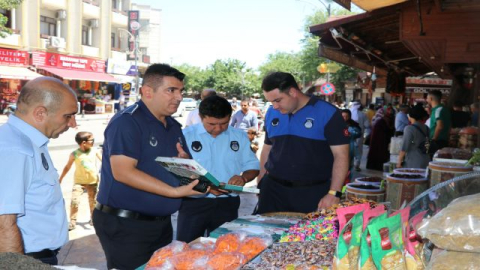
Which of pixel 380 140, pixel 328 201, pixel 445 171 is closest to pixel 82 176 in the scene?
pixel 328 201

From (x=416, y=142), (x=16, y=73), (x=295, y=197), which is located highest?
(x=16, y=73)

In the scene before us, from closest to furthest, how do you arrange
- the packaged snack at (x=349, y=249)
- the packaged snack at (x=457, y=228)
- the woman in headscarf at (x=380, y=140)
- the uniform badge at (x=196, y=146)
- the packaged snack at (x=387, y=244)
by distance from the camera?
the packaged snack at (x=457, y=228)
the packaged snack at (x=387, y=244)
the packaged snack at (x=349, y=249)
the uniform badge at (x=196, y=146)
the woman in headscarf at (x=380, y=140)

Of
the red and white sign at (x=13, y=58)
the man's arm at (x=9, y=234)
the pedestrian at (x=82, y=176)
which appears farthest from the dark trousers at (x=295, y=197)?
the red and white sign at (x=13, y=58)

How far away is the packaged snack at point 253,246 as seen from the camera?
2.43 m

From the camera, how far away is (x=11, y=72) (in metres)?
27.3

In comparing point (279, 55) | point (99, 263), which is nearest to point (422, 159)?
point (99, 263)

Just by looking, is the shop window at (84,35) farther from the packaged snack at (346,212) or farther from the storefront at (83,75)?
the packaged snack at (346,212)

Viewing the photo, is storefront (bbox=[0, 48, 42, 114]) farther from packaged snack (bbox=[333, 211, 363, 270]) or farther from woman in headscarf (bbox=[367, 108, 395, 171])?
packaged snack (bbox=[333, 211, 363, 270])

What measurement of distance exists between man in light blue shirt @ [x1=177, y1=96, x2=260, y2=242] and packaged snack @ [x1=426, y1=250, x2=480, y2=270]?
90.3 inches

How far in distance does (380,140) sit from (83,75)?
2745 cm

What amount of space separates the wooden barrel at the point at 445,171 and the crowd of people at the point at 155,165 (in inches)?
40.8

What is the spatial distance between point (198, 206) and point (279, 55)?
9428 centimetres

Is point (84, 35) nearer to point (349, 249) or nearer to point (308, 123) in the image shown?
point (308, 123)

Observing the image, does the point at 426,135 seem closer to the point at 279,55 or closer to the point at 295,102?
the point at 295,102
